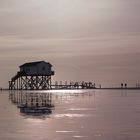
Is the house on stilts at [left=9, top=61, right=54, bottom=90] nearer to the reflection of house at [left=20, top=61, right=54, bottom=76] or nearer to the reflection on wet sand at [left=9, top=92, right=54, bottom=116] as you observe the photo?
the reflection of house at [left=20, top=61, right=54, bottom=76]

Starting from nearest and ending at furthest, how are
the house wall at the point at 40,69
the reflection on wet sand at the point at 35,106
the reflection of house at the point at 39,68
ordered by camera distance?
1. the reflection on wet sand at the point at 35,106
2. the reflection of house at the point at 39,68
3. the house wall at the point at 40,69

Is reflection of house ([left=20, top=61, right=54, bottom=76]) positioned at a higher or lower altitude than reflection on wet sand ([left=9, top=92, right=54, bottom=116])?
higher

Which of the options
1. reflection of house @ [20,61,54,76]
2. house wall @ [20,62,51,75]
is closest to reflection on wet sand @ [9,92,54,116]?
reflection of house @ [20,61,54,76]

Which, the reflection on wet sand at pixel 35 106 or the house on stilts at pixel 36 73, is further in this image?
the house on stilts at pixel 36 73

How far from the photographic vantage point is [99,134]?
64.1 feet

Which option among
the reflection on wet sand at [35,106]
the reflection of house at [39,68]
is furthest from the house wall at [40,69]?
the reflection on wet sand at [35,106]

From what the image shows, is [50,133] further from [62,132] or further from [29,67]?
[29,67]

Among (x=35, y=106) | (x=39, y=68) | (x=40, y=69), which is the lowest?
(x=35, y=106)

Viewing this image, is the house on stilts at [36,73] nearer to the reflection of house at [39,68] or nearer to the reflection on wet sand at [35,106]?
the reflection of house at [39,68]

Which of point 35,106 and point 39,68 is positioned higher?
point 39,68

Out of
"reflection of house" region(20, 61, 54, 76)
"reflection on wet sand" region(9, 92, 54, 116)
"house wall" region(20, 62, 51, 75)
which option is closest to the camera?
"reflection on wet sand" region(9, 92, 54, 116)

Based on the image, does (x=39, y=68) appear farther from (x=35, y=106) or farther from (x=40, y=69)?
(x=35, y=106)

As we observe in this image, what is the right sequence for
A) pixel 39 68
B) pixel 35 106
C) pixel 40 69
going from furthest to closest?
pixel 40 69
pixel 39 68
pixel 35 106

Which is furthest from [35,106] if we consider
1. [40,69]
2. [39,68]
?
[40,69]
